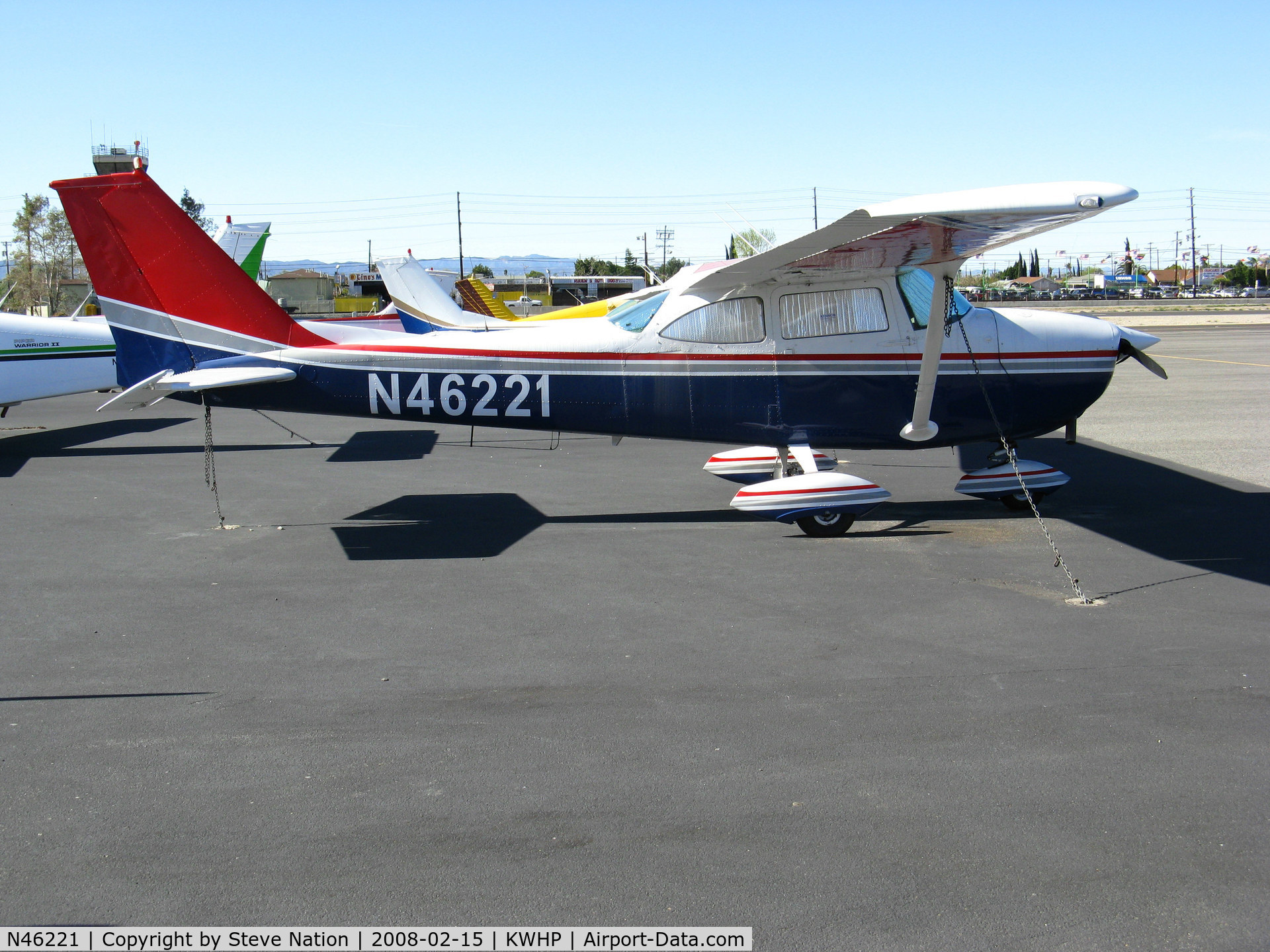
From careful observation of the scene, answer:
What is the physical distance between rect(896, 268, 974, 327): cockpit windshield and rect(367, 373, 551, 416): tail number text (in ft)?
10.6

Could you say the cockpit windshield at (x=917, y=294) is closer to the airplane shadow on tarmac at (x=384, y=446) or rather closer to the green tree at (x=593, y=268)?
the airplane shadow on tarmac at (x=384, y=446)

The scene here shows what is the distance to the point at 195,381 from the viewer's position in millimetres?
8586

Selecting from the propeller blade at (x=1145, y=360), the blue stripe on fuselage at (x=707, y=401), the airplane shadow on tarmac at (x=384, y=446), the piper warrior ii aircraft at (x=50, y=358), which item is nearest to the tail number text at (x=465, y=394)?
the blue stripe on fuselage at (x=707, y=401)

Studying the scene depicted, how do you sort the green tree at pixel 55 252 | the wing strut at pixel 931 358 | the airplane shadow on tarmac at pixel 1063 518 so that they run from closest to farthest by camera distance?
the airplane shadow on tarmac at pixel 1063 518, the wing strut at pixel 931 358, the green tree at pixel 55 252

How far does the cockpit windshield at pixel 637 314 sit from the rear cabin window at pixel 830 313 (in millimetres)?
1146

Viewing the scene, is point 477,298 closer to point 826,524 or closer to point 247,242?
point 247,242

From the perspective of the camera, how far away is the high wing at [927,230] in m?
6.36

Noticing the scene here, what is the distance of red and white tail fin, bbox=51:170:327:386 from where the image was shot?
880 cm

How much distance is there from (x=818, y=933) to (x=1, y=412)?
1701cm

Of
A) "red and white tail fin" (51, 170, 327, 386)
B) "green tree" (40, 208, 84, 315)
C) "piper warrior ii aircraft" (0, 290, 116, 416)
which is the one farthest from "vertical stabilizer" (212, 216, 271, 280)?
"green tree" (40, 208, 84, 315)

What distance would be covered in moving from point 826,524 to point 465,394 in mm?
3349

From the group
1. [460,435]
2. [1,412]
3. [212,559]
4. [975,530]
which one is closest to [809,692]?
[975,530]

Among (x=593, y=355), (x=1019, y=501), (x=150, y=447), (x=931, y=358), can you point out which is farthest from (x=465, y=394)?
(x=150, y=447)
